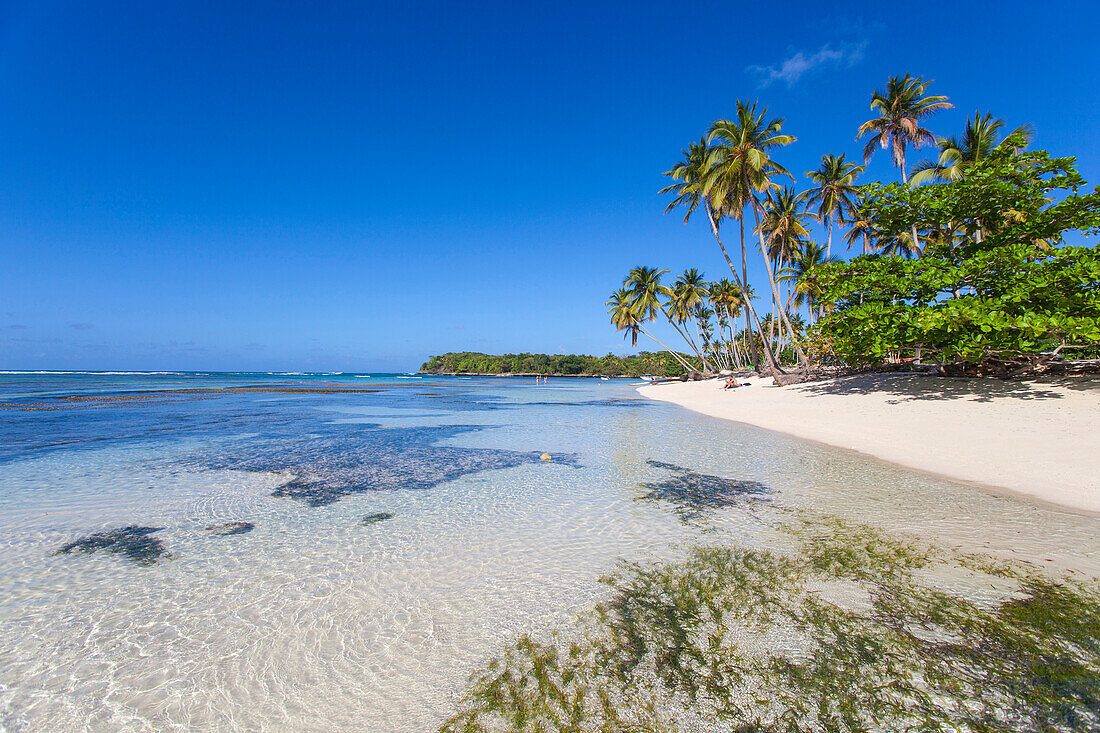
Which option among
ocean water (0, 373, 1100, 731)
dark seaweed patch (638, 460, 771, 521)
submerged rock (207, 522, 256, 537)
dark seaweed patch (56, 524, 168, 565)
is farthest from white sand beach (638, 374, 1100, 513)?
dark seaweed patch (56, 524, 168, 565)

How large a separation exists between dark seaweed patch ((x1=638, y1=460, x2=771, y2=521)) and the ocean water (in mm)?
59

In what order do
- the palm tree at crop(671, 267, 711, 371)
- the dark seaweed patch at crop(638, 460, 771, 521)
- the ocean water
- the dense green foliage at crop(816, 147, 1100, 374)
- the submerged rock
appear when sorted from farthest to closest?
the palm tree at crop(671, 267, 711, 371) < the dense green foliage at crop(816, 147, 1100, 374) < the dark seaweed patch at crop(638, 460, 771, 521) < the submerged rock < the ocean water

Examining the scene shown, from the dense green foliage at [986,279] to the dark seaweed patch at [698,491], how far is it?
354 inches

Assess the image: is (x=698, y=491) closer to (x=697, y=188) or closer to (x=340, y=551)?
(x=340, y=551)

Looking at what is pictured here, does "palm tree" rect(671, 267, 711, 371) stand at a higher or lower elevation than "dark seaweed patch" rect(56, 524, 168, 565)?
higher

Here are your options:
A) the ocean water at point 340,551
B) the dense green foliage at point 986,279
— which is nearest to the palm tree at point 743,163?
the dense green foliage at point 986,279

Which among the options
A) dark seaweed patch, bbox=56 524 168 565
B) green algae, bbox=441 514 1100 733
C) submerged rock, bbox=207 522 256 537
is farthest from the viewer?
submerged rock, bbox=207 522 256 537

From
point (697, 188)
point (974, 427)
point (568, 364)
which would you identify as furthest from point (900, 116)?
point (568, 364)

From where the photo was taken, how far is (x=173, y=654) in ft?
10.4

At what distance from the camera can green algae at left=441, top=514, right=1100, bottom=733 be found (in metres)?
2.46

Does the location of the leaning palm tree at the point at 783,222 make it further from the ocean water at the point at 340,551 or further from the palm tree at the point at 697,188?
the ocean water at the point at 340,551

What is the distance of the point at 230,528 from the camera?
577 cm

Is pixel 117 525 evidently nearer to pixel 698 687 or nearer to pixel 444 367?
pixel 698 687

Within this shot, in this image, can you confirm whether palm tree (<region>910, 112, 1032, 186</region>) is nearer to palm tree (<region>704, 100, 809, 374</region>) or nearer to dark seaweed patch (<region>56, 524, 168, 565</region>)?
palm tree (<region>704, 100, 809, 374</region>)
